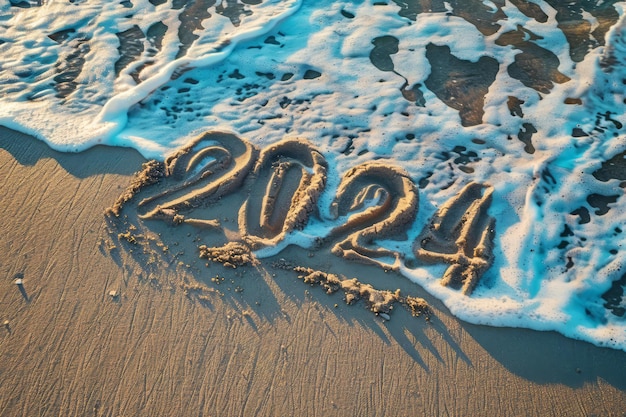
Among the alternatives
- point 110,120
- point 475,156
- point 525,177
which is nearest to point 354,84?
point 475,156

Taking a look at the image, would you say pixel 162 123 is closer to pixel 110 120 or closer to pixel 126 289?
pixel 110 120

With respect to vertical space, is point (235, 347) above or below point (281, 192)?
below

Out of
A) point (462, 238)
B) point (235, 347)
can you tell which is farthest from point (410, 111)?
point (235, 347)

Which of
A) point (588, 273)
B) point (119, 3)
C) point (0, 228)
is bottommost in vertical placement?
point (588, 273)

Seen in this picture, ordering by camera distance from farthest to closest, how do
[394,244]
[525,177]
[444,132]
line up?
1. [444,132]
2. [525,177]
3. [394,244]

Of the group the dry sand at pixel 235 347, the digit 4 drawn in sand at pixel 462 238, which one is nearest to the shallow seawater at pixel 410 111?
the digit 4 drawn in sand at pixel 462 238

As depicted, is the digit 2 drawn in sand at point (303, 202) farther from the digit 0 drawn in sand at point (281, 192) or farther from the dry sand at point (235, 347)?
the dry sand at point (235, 347)

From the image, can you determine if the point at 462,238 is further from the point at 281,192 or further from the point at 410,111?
the point at 410,111
